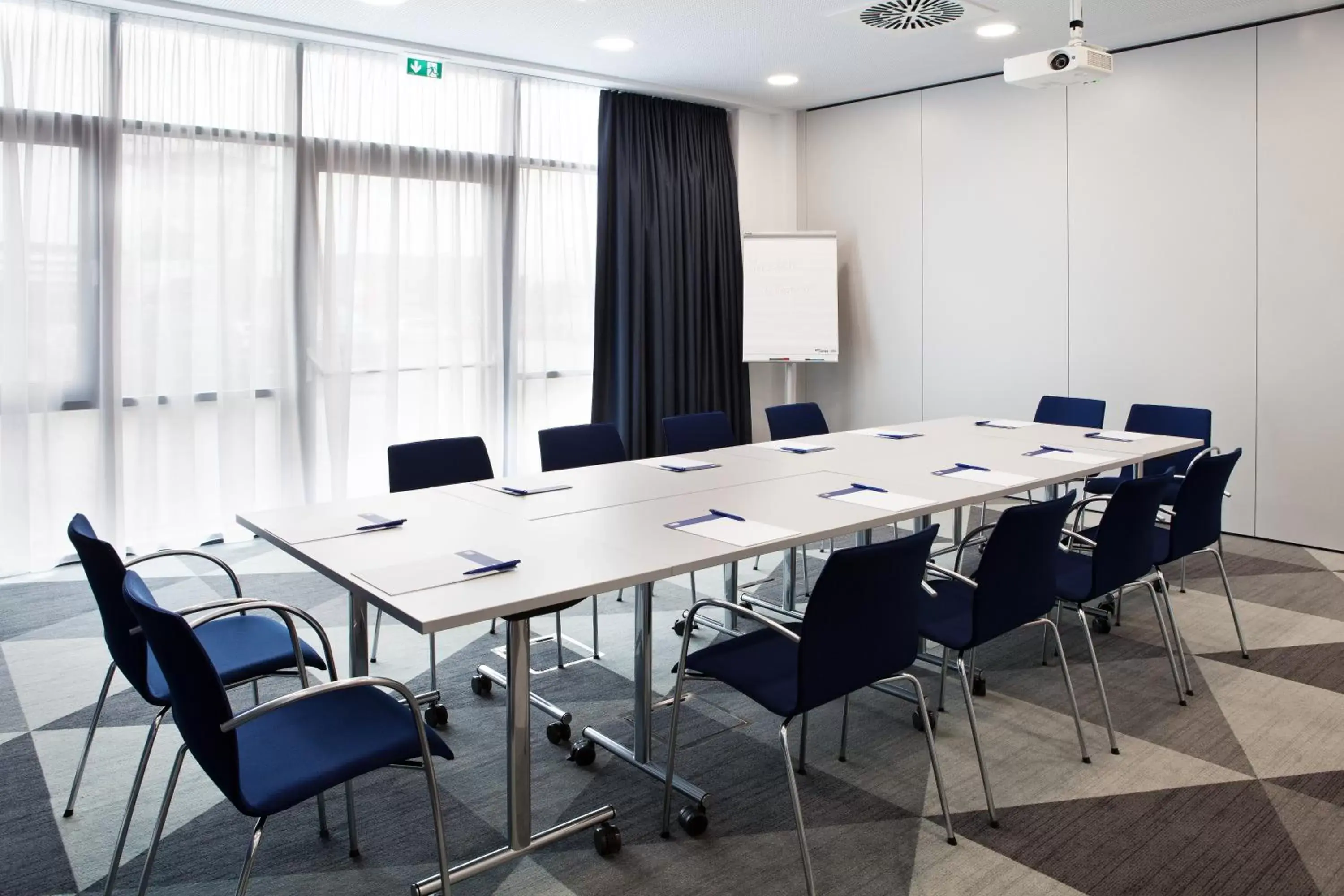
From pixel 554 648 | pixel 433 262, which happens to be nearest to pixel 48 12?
pixel 433 262

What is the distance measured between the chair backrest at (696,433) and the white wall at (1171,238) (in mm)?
3076

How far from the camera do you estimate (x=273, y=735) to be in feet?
7.71

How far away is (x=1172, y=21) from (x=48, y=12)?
628cm

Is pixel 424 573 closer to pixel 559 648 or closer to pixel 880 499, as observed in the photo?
pixel 559 648

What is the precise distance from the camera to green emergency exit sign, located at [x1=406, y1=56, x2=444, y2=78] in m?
6.59

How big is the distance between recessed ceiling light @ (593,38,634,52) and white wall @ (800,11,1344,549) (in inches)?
100

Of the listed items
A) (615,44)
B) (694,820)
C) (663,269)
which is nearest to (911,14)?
(615,44)

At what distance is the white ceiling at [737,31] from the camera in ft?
18.3

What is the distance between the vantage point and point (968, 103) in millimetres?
7484

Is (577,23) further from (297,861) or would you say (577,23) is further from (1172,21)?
(297,861)

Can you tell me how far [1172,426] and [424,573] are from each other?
4.45 meters

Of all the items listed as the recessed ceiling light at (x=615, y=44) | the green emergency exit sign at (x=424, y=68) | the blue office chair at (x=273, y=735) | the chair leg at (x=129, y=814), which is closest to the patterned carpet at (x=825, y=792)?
the chair leg at (x=129, y=814)

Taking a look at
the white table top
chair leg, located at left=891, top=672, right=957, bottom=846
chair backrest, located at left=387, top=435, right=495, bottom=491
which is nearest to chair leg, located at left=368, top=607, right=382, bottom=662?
chair backrest, located at left=387, top=435, right=495, bottom=491

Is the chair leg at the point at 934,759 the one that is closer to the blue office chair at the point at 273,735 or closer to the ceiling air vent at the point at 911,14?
the blue office chair at the point at 273,735
